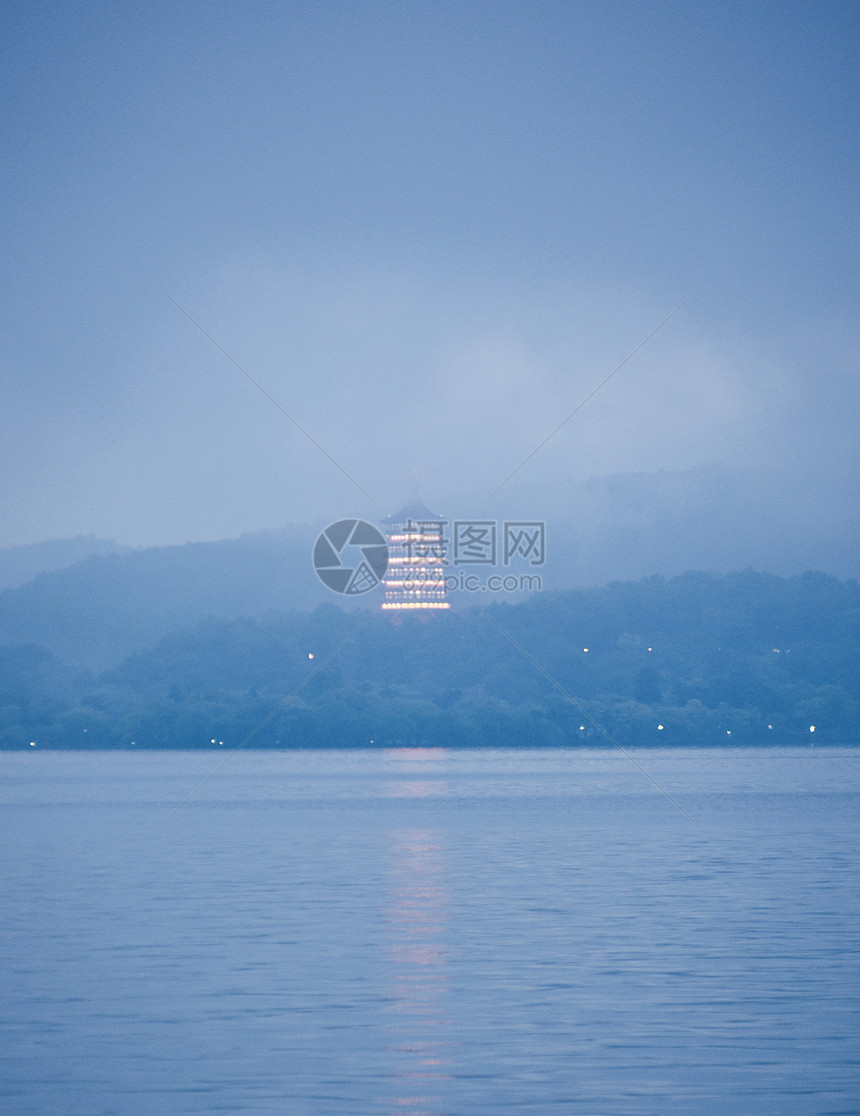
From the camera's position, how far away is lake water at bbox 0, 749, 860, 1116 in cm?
1242

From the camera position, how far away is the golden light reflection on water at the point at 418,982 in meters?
12.5

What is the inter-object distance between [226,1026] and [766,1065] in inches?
217

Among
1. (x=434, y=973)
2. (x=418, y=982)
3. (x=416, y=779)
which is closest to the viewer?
(x=418, y=982)

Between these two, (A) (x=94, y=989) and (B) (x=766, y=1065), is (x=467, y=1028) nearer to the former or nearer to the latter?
(B) (x=766, y=1065)

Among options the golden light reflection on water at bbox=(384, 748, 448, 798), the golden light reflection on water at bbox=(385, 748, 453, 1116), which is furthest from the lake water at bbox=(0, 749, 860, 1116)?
the golden light reflection on water at bbox=(384, 748, 448, 798)

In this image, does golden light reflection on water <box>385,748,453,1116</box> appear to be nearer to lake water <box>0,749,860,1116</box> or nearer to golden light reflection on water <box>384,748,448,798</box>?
lake water <box>0,749,860,1116</box>

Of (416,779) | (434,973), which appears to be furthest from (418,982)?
(416,779)

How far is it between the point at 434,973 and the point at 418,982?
2.06ft

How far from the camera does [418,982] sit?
1761cm

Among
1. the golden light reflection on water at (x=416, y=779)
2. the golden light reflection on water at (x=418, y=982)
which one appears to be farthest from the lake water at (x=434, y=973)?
the golden light reflection on water at (x=416, y=779)

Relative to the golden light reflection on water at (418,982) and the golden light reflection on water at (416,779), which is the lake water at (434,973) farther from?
the golden light reflection on water at (416,779)

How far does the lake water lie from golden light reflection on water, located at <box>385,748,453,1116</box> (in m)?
0.06

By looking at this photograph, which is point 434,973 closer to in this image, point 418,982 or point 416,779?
point 418,982

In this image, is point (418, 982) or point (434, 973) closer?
point (418, 982)
